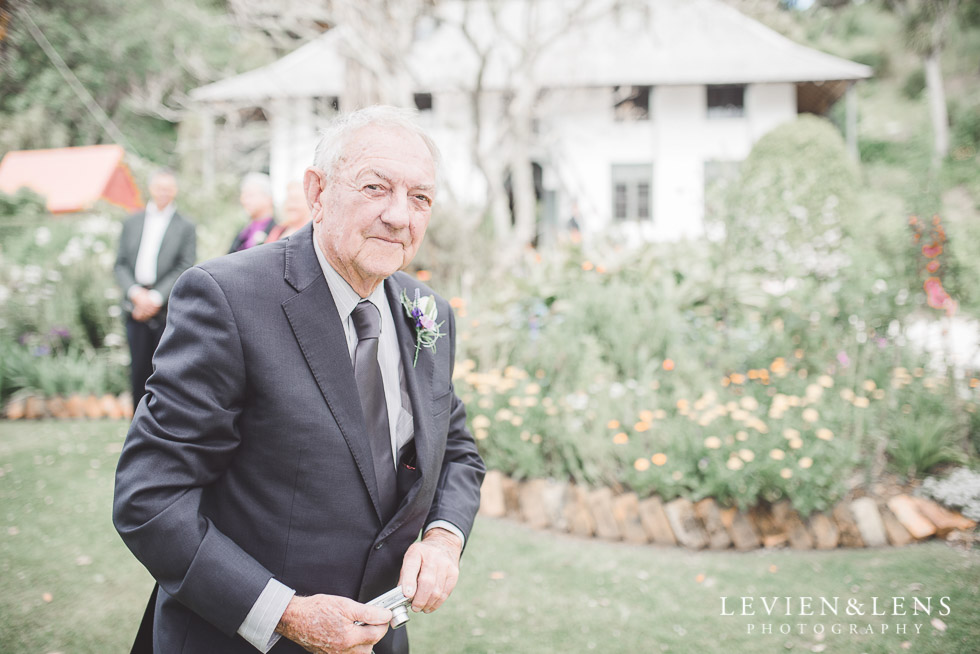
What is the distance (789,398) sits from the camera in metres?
4.46

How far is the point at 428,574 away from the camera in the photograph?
152 centimetres

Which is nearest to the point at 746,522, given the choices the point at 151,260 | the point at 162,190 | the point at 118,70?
the point at 151,260

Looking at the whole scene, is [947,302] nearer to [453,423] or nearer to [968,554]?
[968,554]

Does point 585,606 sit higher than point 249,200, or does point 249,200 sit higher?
point 249,200

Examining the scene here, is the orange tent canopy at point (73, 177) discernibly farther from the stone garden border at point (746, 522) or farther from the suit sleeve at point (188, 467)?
the suit sleeve at point (188, 467)

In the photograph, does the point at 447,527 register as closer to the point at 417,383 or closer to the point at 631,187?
the point at 417,383

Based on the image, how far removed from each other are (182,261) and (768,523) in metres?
4.95

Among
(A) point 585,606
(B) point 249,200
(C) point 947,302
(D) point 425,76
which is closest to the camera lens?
(A) point 585,606

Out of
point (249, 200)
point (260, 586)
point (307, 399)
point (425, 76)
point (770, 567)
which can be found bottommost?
point (770, 567)

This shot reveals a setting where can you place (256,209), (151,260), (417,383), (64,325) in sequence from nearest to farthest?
(417,383), (256,209), (151,260), (64,325)

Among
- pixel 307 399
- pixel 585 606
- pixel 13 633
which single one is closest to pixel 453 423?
pixel 307 399

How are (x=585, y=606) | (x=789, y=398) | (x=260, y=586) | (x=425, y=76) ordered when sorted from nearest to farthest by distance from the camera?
(x=260, y=586) → (x=585, y=606) → (x=789, y=398) → (x=425, y=76)

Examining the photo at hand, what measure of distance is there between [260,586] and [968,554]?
13.8 ft

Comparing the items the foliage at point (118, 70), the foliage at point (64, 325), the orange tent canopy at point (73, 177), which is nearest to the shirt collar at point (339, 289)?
the foliage at point (64, 325)
